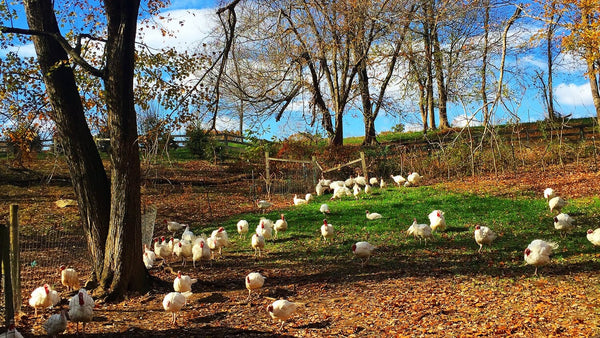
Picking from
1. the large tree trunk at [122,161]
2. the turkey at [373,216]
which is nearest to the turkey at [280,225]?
the turkey at [373,216]

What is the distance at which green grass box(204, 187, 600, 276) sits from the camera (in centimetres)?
879

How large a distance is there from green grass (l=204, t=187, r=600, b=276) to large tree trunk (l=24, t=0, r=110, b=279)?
3.46m

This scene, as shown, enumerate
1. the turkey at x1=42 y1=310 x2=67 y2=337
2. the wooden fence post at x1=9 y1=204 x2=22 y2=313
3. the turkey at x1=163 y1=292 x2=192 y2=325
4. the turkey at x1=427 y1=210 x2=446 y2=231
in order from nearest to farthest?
the turkey at x1=42 y1=310 x2=67 y2=337, the turkey at x1=163 y1=292 x2=192 y2=325, the wooden fence post at x1=9 y1=204 x2=22 y2=313, the turkey at x1=427 y1=210 x2=446 y2=231

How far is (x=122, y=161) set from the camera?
27.4 ft

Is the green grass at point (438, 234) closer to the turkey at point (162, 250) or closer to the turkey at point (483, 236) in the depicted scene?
the turkey at point (483, 236)

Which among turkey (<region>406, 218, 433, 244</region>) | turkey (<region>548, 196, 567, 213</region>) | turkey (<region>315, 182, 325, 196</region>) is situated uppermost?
turkey (<region>315, 182, 325, 196</region>)

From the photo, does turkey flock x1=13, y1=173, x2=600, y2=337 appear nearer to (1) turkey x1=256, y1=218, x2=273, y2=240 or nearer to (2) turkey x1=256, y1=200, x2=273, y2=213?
(1) turkey x1=256, y1=218, x2=273, y2=240

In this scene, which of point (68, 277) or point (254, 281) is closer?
point (254, 281)

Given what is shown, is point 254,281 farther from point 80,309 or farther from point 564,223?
point 564,223

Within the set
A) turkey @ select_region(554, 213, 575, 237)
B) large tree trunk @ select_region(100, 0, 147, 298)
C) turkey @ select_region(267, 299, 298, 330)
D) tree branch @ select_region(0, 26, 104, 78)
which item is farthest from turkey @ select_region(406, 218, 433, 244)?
tree branch @ select_region(0, 26, 104, 78)

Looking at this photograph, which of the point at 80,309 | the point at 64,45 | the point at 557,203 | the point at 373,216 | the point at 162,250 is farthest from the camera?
the point at 373,216

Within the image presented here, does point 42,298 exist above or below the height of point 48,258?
below

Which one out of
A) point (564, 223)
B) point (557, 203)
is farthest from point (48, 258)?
point (557, 203)

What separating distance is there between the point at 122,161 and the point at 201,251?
2495 mm
